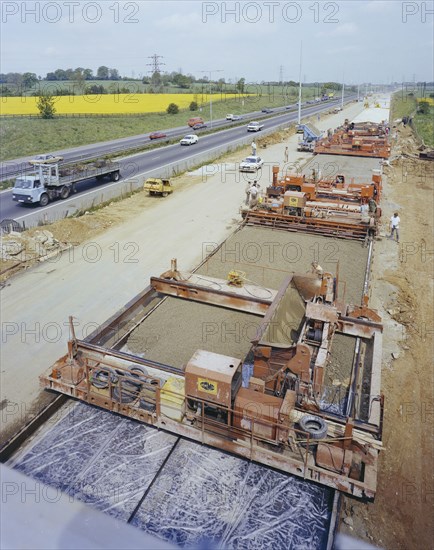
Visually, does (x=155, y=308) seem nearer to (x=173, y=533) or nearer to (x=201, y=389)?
(x=201, y=389)

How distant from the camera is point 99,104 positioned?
81.8 m

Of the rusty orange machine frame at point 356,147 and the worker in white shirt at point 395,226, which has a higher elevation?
the rusty orange machine frame at point 356,147

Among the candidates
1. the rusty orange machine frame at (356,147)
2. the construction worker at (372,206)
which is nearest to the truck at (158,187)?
the construction worker at (372,206)

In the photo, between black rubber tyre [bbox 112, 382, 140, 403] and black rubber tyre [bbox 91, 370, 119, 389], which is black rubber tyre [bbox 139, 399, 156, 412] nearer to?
black rubber tyre [bbox 112, 382, 140, 403]

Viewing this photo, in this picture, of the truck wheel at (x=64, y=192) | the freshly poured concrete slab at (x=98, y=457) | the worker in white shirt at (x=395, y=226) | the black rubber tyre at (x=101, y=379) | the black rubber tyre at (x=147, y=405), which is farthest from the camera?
the truck wheel at (x=64, y=192)

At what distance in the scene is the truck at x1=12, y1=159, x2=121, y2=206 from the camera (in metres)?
25.3

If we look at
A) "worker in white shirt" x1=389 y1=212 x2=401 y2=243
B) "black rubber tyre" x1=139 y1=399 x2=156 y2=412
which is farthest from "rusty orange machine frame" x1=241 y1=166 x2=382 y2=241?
"black rubber tyre" x1=139 y1=399 x2=156 y2=412

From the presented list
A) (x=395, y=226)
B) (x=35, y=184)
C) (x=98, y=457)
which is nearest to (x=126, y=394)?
(x=98, y=457)

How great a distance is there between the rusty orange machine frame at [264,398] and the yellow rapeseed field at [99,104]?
223 ft

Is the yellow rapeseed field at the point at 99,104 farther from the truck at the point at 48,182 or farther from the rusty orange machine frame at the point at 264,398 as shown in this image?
the rusty orange machine frame at the point at 264,398

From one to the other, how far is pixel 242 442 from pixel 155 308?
242 inches

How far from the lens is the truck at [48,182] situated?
25.3m

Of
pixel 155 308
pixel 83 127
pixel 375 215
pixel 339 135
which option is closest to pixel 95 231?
pixel 155 308

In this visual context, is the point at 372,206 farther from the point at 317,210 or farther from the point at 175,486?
the point at 175,486
